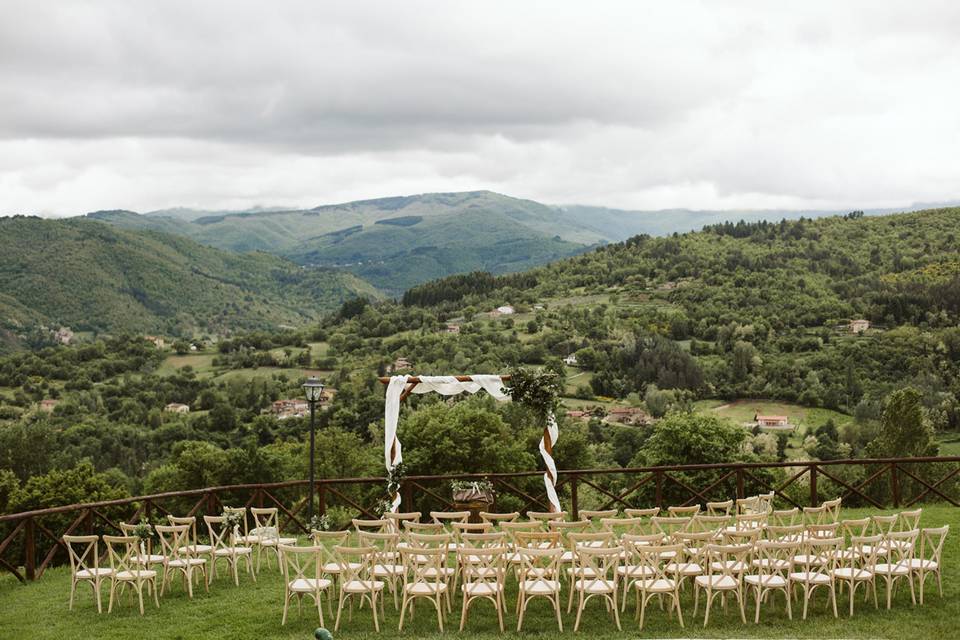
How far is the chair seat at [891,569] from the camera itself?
9.10 m

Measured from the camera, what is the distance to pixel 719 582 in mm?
8859

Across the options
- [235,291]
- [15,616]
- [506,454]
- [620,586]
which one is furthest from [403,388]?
[235,291]

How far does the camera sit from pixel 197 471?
3741 centimetres

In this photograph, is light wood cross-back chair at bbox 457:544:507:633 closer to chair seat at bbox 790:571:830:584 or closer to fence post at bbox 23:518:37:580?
chair seat at bbox 790:571:830:584

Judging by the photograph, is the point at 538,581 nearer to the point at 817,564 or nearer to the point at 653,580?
the point at 653,580

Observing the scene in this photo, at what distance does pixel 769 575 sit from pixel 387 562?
431 cm

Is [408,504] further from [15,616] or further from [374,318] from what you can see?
[374,318]

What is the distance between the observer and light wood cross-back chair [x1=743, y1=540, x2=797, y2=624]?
8.81 m

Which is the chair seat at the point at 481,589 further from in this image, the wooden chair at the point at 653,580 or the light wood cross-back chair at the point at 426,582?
the wooden chair at the point at 653,580

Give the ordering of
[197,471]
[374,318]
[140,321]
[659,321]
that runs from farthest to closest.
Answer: [140,321]
[374,318]
[659,321]
[197,471]

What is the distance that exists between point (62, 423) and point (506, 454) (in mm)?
45013

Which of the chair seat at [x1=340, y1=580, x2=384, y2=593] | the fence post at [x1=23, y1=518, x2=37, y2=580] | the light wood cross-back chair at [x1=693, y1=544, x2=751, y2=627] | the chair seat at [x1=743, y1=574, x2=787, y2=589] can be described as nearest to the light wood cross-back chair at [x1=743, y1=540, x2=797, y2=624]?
the chair seat at [x1=743, y1=574, x2=787, y2=589]

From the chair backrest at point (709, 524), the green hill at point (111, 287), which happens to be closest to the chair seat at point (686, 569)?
the chair backrest at point (709, 524)

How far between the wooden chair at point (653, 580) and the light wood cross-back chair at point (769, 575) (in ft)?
2.60
